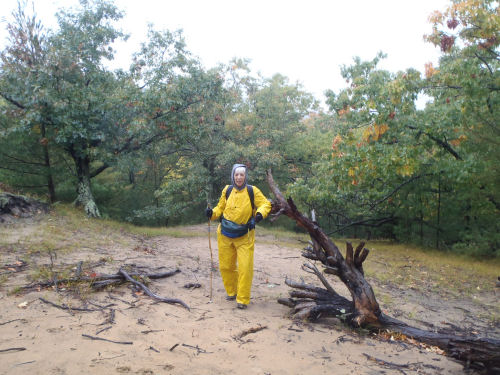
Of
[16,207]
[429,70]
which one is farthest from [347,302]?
[16,207]

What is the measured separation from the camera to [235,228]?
5133 millimetres

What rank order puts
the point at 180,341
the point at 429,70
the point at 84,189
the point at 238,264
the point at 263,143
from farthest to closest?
the point at 263,143
the point at 84,189
the point at 429,70
the point at 238,264
the point at 180,341

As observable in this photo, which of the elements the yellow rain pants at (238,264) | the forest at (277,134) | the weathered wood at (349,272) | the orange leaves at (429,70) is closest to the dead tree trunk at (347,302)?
the weathered wood at (349,272)

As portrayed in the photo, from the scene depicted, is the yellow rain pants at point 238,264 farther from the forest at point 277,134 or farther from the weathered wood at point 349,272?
the forest at point 277,134

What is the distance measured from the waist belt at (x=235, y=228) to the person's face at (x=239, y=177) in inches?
21.3

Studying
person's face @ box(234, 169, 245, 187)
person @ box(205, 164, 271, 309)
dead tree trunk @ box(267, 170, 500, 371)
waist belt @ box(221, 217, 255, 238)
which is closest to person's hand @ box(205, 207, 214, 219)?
person @ box(205, 164, 271, 309)

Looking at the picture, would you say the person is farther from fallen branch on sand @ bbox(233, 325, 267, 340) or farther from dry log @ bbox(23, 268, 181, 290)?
dry log @ bbox(23, 268, 181, 290)

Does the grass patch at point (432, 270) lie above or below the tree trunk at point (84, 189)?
below

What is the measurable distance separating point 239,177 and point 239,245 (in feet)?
3.15

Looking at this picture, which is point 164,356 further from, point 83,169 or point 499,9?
point 83,169

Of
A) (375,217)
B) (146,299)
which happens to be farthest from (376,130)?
(146,299)

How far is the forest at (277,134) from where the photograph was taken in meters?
9.98

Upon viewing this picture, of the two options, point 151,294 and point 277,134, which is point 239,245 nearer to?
point 151,294

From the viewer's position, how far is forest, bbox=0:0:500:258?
9977mm
